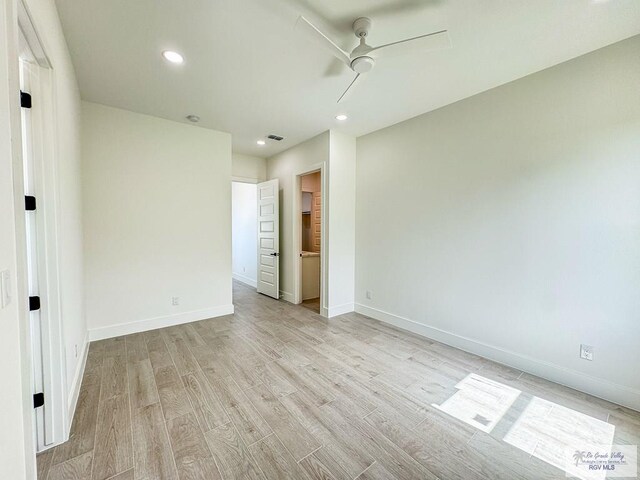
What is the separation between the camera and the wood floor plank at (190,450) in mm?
1453

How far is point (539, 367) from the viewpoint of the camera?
8.02 ft

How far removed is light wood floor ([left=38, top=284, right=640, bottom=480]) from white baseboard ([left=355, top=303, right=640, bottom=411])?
8 centimetres

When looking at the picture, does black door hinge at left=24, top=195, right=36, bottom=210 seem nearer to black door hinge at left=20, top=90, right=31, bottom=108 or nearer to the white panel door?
black door hinge at left=20, top=90, right=31, bottom=108

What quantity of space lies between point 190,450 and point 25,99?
2287 millimetres

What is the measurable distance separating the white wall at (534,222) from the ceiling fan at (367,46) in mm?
1359

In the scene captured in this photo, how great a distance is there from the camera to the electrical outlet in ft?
7.18

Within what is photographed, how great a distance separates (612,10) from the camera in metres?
1.73

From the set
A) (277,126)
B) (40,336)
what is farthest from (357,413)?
(277,126)

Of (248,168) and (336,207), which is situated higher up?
(248,168)

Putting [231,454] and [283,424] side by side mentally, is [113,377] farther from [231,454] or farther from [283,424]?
[283,424]

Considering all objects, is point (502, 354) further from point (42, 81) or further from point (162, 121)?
point (162, 121)

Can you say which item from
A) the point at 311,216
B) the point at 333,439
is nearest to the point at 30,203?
the point at 333,439
